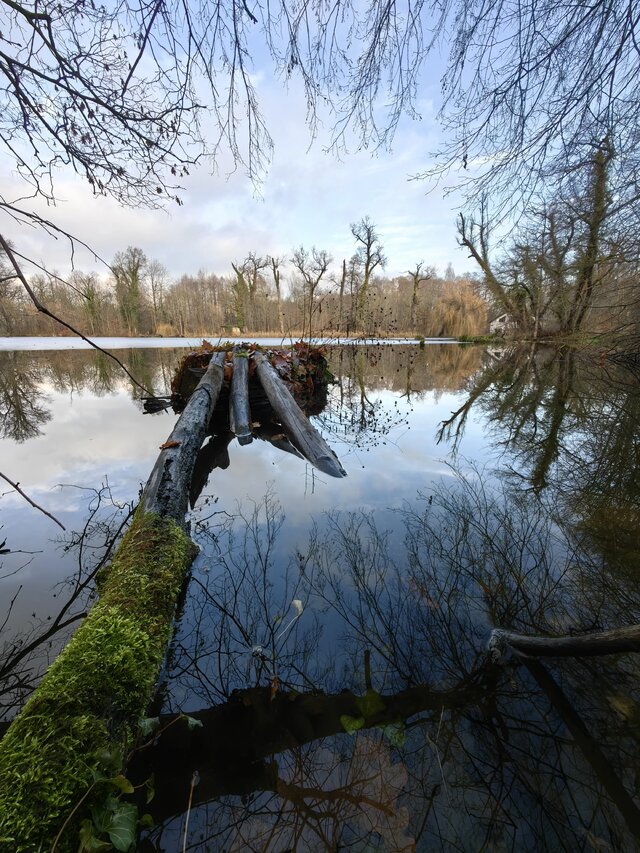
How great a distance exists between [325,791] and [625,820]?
42.0 inches

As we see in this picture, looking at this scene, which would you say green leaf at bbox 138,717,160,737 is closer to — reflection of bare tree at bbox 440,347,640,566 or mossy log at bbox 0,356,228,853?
mossy log at bbox 0,356,228,853

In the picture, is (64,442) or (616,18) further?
(64,442)

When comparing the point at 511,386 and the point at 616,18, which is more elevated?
the point at 616,18

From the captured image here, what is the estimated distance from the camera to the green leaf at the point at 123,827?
992 mm

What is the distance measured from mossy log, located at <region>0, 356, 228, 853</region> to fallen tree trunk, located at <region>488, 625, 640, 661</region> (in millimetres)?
1773

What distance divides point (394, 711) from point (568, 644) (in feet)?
2.80

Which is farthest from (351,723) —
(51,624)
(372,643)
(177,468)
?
(177,468)

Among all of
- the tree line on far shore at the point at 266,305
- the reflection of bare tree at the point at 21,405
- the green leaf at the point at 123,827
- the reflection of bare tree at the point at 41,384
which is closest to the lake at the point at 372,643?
the green leaf at the point at 123,827

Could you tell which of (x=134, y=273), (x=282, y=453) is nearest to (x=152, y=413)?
(x=282, y=453)

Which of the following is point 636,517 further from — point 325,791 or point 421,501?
point 325,791

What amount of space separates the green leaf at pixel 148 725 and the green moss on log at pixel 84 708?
0.03m

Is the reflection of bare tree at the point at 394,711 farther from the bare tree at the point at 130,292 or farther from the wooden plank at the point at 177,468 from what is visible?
the bare tree at the point at 130,292

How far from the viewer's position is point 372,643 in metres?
1.99

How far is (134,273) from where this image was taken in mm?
39125
